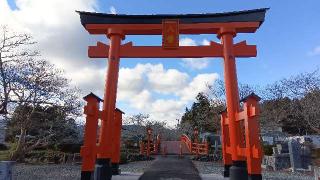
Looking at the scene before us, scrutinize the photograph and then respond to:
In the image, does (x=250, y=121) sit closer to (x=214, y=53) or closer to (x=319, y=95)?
(x=214, y=53)

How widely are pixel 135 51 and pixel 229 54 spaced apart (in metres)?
2.57

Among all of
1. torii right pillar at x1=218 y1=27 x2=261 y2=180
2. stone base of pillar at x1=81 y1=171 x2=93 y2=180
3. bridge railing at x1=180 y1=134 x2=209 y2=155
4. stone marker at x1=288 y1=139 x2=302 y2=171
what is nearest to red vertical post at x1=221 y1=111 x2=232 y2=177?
torii right pillar at x1=218 y1=27 x2=261 y2=180

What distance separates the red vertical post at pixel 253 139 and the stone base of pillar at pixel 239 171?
0.76 m

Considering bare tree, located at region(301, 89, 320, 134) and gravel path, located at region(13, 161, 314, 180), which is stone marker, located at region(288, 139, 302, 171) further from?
bare tree, located at region(301, 89, 320, 134)

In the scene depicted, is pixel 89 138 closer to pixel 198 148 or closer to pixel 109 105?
pixel 109 105

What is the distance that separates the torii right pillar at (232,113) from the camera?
739 cm

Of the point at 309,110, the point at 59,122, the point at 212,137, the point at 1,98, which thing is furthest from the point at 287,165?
the point at 1,98

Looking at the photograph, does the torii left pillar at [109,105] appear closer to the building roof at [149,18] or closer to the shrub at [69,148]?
the building roof at [149,18]

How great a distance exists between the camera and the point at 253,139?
21.4 feet

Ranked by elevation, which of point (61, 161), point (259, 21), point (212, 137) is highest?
point (259, 21)

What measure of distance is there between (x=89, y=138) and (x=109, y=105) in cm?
127

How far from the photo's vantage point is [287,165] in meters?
17.3

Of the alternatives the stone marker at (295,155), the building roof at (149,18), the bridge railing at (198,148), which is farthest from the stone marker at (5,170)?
the bridge railing at (198,148)

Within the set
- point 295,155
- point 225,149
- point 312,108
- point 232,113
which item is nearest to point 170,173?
point 225,149
